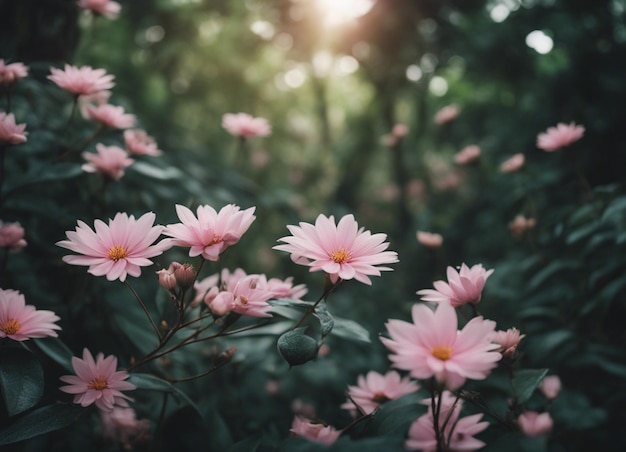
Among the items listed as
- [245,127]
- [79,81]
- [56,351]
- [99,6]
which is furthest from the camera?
[245,127]

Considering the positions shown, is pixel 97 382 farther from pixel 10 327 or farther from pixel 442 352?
pixel 442 352

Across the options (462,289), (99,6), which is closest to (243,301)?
(462,289)

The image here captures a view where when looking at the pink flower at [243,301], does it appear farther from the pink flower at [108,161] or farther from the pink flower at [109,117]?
the pink flower at [109,117]

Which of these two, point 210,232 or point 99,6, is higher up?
point 99,6

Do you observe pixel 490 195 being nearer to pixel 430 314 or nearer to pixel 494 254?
pixel 494 254

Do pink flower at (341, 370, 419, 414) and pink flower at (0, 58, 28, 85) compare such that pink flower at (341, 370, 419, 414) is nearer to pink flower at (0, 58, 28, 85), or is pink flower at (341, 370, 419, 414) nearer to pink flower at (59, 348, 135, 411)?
pink flower at (59, 348, 135, 411)

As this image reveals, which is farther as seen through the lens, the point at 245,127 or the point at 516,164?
the point at 516,164

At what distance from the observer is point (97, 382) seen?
2.33 feet

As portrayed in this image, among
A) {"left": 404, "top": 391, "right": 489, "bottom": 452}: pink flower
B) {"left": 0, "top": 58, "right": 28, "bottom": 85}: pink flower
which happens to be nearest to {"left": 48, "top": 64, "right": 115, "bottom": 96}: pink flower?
{"left": 0, "top": 58, "right": 28, "bottom": 85}: pink flower

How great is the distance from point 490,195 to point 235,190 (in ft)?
4.52

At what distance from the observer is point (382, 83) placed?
11.1ft

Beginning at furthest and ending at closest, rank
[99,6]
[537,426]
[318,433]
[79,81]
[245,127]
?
[245,127], [99,6], [79,81], [318,433], [537,426]

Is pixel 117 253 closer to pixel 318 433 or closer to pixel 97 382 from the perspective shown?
pixel 97 382

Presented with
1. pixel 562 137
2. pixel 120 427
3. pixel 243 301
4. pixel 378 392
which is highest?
pixel 562 137
